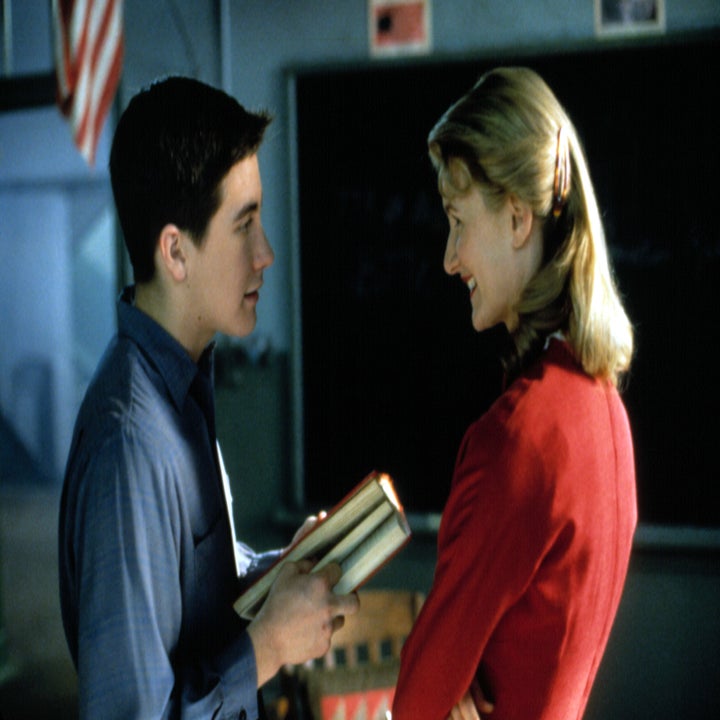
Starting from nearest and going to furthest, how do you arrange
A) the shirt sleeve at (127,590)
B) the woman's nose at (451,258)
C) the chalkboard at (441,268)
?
the shirt sleeve at (127,590), the woman's nose at (451,258), the chalkboard at (441,268)

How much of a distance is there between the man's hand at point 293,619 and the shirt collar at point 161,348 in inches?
11.1

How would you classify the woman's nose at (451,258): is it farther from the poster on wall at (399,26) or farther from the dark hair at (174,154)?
the poster on wall at (399,26)

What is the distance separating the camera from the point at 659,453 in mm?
2484

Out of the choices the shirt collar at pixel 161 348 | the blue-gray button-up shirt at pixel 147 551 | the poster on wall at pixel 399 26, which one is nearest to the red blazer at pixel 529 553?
the blue-gray button-up shirt at pixel 147 551

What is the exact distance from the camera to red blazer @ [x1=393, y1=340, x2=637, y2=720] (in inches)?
38.4

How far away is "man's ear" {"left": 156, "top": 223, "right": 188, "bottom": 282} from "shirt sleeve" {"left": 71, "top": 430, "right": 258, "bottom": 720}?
269mm

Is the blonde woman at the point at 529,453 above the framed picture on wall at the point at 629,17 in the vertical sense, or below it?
below

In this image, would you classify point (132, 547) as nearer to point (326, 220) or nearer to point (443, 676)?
point (443, 676)

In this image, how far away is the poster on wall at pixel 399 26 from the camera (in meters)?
2.66

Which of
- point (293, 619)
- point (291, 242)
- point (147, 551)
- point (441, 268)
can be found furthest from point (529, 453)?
point (291, 242)

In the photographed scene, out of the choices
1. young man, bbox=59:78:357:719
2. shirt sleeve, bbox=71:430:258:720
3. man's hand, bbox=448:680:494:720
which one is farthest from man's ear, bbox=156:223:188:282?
man's hand, bbox=448:680:494:720

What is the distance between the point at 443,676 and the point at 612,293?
55cm

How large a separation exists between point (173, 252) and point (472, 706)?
0.72m

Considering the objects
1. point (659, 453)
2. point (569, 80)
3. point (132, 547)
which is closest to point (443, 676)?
point (132, 547)
